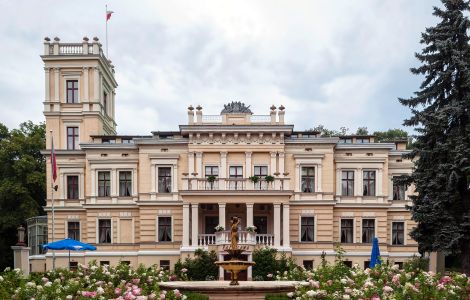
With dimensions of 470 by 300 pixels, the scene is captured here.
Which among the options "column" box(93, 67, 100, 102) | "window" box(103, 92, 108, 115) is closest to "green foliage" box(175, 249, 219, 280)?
"column" box(93, 67, 100, 102)

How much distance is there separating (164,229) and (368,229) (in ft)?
44.4

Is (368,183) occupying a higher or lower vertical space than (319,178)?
lower

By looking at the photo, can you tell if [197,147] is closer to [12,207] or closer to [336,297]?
[12,207]

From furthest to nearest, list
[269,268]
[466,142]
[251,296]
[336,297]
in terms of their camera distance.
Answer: [269,268]
[466,142]
[251,296]
[336,297]

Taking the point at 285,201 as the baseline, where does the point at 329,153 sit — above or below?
above

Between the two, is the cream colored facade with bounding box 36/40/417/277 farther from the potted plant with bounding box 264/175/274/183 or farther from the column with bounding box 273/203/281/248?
the potted plant with bounding box 264/175/274/183

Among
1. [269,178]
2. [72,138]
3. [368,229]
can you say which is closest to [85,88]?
[72,138]

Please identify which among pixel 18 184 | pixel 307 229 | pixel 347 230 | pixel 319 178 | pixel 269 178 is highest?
pixel 269 178

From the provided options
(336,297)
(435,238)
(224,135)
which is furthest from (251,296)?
(224,135)

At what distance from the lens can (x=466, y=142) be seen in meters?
23.7

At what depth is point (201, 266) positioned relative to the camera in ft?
110

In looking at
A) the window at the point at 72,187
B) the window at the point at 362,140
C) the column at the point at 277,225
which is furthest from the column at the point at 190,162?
the window at the point at 362,140

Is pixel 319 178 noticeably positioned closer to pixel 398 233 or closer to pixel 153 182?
pixel 398 233

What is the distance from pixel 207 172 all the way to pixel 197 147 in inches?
70.2
